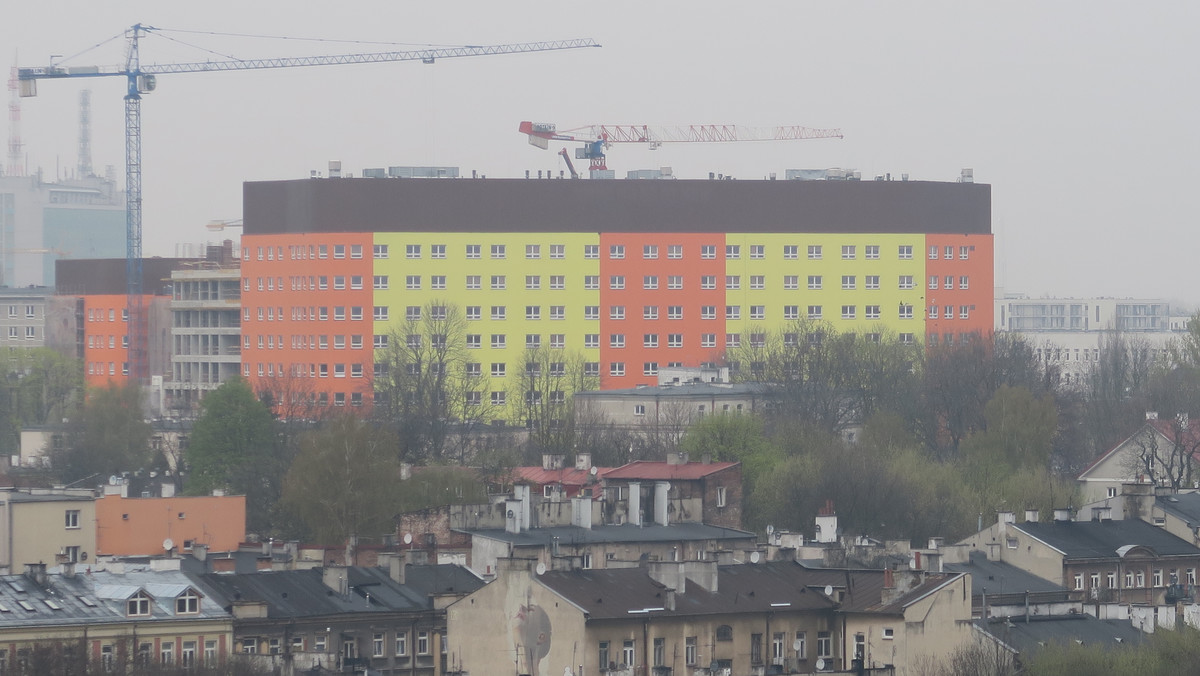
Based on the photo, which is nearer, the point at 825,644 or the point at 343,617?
the point at 825,644

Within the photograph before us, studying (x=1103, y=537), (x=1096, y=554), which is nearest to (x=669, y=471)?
(x=1103, y=537)

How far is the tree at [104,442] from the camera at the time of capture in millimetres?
90125

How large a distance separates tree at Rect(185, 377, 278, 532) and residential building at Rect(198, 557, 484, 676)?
2872 centimetres

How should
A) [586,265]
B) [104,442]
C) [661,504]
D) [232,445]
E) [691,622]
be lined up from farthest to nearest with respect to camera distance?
[586,265]
[104,442]
[232,445]
[661,504]
[691,622]

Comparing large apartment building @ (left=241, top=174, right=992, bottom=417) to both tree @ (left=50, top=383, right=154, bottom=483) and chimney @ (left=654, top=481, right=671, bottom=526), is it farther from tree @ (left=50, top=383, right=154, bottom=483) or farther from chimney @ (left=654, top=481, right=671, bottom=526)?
chimney @ (left=654, top=481, right=671, bottom=526)

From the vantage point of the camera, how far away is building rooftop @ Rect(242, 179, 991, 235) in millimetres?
→ 121000

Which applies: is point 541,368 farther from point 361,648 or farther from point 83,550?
point 361,648

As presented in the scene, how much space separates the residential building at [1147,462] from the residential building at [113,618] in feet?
129

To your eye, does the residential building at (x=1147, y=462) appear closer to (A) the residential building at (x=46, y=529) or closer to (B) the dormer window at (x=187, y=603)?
(A) the residential building at (x=46, y=529)

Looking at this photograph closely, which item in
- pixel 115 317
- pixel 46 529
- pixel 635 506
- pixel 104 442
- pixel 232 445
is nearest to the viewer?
pixel 46 529

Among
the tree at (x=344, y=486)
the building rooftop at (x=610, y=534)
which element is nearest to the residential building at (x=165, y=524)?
the tree at (x=344, y=486)

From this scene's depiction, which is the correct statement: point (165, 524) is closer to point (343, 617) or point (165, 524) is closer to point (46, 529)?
point (46, 529)

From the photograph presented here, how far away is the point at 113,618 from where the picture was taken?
143 ft

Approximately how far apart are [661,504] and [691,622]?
1653 cm
